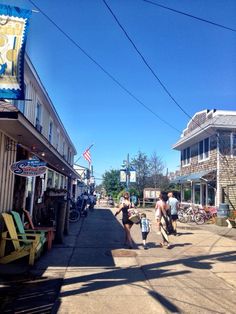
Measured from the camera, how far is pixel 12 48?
6.91 m

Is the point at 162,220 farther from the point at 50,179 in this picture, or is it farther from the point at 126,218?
the point at 50,179

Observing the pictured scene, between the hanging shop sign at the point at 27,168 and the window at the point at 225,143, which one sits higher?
the window at the point at 225,143

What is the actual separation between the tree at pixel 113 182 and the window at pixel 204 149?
23211 mm

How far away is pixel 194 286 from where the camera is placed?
6797 mm

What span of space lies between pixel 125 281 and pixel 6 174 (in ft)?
14.3

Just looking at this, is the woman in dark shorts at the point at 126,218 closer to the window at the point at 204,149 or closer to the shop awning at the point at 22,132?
the shop awning at the point at 22,132

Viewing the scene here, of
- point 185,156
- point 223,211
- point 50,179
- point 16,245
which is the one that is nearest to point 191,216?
point 223,211

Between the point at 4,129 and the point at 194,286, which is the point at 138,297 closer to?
the point at 194,286

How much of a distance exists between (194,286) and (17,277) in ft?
11.1

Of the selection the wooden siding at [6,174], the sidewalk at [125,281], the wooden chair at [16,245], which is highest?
the wooden siding at [6,174]

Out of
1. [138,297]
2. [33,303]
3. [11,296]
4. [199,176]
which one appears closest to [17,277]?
[11,296]

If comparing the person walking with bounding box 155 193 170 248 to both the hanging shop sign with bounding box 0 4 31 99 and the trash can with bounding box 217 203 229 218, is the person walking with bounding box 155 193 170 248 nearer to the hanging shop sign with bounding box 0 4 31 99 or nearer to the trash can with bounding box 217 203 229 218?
the hanging shop sign with bounding box 0 4 31 99

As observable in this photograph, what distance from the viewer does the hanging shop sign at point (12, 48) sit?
684 cm

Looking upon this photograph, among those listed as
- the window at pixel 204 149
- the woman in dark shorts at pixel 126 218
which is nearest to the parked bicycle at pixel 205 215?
the window at pixel 204 149
